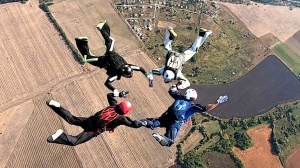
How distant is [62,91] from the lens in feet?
140

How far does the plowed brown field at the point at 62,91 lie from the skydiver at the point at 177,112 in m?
14.3

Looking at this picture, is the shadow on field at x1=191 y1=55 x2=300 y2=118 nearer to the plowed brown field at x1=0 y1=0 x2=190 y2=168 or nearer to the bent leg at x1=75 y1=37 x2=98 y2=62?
the plowed brown field at x1=0 y1=0 x2=190 y2=168

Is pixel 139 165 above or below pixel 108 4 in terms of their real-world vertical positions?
below

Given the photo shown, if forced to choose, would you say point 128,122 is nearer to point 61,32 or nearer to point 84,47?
point 84,47

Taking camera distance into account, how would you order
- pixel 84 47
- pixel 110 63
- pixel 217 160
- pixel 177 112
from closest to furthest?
pixel 177 112 < pixel 110 63 < pixel 84 47 < pixel 217 160

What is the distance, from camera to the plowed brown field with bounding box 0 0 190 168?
37.7 meters

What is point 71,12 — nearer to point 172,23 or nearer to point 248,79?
point 172,23

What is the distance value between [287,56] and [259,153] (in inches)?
671

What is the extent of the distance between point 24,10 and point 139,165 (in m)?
26.7

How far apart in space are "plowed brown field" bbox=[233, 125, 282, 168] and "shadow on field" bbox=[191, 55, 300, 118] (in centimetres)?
270

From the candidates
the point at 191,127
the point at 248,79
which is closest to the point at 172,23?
the point at 248,79

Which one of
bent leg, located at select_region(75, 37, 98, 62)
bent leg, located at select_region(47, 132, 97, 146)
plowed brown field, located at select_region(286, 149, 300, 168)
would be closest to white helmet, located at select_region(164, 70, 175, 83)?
→ bent leg, located at select_region(75, 37, 98, 62)

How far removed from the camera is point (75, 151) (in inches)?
1492

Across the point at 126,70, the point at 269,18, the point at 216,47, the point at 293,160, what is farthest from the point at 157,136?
the point at 269,18
